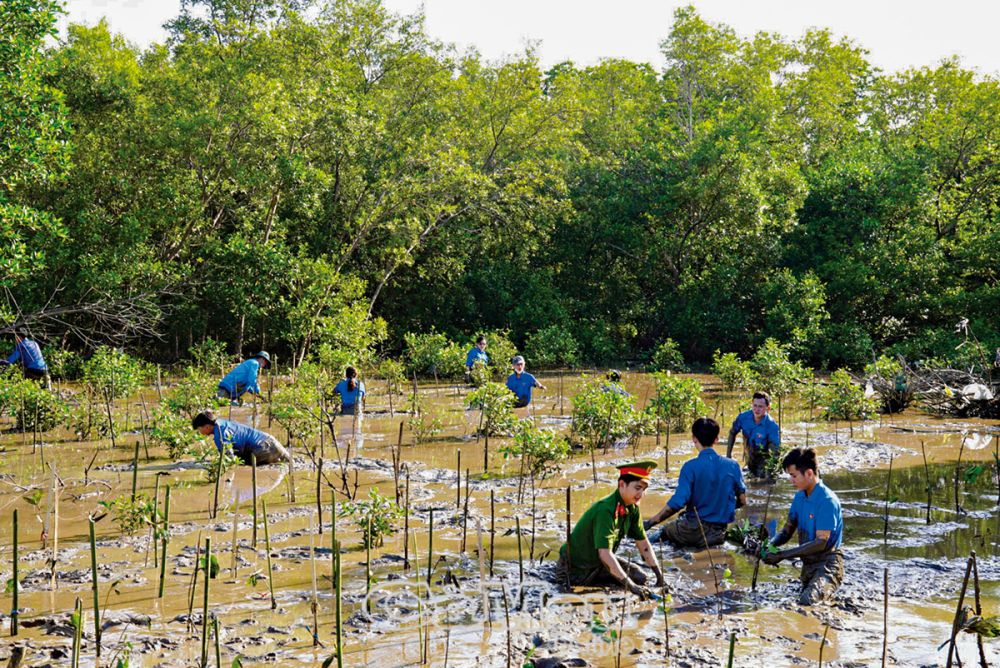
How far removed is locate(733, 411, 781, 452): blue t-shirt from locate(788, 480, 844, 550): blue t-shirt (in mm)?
3666

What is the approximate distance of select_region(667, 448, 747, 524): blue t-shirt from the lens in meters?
8.84

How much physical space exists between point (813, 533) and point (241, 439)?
295 inches

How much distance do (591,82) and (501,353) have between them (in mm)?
21632

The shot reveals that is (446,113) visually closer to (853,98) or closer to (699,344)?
(699,344)

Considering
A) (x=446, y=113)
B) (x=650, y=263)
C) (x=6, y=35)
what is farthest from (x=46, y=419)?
(x=650, y=263)

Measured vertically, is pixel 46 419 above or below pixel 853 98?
below

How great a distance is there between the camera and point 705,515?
8.96 meters

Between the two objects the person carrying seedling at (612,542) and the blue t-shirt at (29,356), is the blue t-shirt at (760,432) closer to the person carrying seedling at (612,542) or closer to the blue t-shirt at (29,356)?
the person carrying seedling at (612,542)

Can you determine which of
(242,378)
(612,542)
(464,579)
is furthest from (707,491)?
(242,378)

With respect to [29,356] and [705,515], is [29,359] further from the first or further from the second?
[705,515]

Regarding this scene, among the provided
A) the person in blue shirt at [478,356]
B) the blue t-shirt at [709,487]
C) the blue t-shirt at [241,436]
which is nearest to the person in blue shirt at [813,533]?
the blue t-shirt at [709,487]

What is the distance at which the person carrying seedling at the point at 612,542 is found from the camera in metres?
7.23

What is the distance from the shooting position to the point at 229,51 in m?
25.1

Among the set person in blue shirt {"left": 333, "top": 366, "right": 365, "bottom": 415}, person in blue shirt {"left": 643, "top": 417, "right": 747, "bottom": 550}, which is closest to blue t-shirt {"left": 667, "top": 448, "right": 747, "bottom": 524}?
person in blue shirt {"left": 643, "top": 417, "right": 747, "bottom": 550}
